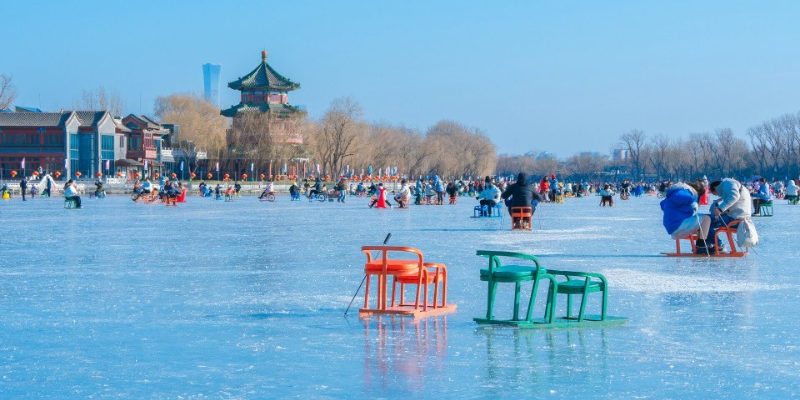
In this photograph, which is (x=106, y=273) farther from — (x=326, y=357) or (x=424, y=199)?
(x=424, y=199)

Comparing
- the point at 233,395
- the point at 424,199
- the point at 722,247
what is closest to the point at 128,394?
the point at 233,395

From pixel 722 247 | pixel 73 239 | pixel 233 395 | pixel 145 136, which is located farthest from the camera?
pixel 145 136

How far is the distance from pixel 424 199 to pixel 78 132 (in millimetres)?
49057

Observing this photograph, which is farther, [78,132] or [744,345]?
[78,132]

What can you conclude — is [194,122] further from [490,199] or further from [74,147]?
[490,199]

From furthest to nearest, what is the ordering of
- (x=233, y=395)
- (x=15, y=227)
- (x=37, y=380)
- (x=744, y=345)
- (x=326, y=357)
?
1. (x=15, y=227)
2. (x=744, y=345)
3. (x=326, y=357)
4. (x=37, y=380)
5. (x=233, y=395)

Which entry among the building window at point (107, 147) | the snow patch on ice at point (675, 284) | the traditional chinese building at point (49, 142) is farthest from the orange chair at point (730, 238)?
the building window at point (107, 147)

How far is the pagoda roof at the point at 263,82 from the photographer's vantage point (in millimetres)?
99188

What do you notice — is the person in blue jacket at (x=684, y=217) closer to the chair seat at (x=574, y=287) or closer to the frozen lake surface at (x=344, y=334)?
the frozen lake surface at (x=344, y=334)

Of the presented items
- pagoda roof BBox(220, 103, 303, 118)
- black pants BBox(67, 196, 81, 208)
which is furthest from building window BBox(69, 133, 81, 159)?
black pants BBox(67, 196, 81, 208)

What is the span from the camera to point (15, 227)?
25.6 m

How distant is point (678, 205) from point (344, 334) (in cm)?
877

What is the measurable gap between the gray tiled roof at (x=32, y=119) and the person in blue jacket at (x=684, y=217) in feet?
249

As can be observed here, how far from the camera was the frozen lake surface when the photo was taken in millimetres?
6887
